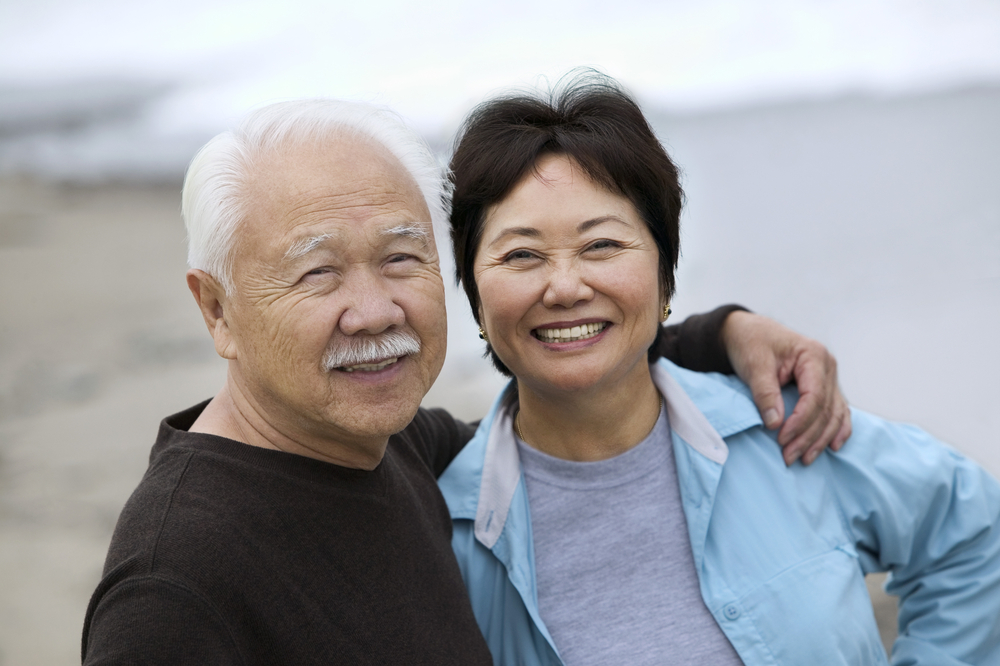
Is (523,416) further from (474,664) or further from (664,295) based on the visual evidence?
(474,664)

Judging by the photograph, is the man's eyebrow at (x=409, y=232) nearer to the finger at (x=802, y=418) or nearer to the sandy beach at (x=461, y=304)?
the finger at (x=802, y=418)

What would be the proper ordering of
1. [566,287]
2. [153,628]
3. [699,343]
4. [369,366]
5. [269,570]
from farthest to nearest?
[699,343], [566,287], [369,366], [269,570], [153,628]

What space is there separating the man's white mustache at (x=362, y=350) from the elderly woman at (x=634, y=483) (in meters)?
0.40

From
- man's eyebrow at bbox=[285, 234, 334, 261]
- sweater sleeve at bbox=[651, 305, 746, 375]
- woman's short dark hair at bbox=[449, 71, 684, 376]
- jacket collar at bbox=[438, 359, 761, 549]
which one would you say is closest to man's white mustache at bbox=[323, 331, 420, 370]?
man's eyebrow at bbox=[285, 234, 334, 261]

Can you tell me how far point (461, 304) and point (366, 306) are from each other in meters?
4.95

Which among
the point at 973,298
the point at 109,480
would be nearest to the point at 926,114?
the point at 973,298

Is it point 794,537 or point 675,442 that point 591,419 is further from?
point 794,537

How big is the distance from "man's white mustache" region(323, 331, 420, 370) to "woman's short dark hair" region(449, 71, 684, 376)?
0.51 metres

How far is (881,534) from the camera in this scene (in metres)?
1.92

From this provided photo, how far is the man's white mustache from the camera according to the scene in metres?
1.40

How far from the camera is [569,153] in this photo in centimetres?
180

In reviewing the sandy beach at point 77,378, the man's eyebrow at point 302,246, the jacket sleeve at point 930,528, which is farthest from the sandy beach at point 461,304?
the man's eyebrow at point 302,246

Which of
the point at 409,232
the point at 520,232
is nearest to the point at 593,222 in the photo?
the point at 520,232

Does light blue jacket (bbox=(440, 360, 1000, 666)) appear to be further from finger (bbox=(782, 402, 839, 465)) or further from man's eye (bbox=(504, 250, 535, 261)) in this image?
man's eye (bbox=(504, 250, 535, 261))
